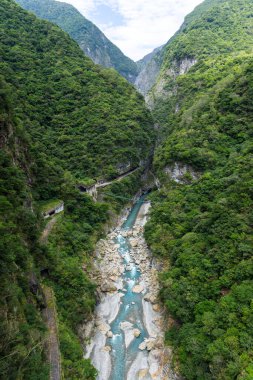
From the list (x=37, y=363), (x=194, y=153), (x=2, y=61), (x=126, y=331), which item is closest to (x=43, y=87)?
(x=2, y=61)

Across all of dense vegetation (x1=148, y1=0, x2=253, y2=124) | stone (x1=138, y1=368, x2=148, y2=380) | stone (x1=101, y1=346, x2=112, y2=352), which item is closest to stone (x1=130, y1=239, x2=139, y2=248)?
stone (x1=101, y1=346, x2=112, y2=352)

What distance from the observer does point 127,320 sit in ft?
96.7

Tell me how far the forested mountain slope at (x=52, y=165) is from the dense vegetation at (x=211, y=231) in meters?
8.92

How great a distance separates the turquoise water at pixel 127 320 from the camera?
24609mm

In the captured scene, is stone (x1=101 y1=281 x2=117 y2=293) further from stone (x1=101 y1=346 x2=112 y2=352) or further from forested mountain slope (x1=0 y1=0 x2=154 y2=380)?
stone (x1=101 y1=346 x2=112 y2=352)

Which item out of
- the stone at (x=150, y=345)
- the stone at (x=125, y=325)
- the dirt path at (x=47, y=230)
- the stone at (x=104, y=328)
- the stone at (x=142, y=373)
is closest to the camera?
the stone at (x=142, y=373)

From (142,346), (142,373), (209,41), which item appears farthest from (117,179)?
(209,41)

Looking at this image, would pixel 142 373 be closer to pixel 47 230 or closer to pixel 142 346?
pixel 142 346

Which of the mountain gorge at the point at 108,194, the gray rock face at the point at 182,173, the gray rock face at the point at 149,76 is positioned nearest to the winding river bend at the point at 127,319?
the mountain gorge at the point at 108,194

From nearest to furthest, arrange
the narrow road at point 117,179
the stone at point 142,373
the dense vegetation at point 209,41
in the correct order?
the stone at point 142,373 < the narrow road at point 117,179 < the dense vegetation at point 209,41

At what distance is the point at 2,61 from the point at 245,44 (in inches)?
2482

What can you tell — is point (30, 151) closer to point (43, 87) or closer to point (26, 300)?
point (26, 300)

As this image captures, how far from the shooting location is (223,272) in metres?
25.8

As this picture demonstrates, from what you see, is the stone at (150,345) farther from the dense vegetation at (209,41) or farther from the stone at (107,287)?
the dense vegetation at (209,41)
